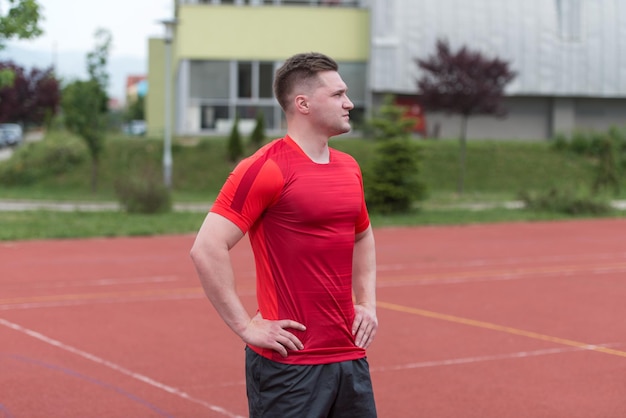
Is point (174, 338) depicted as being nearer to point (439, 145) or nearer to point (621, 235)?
point (621, 235)

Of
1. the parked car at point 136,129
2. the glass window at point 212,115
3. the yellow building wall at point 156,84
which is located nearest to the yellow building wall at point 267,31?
the glass window at point 212,115

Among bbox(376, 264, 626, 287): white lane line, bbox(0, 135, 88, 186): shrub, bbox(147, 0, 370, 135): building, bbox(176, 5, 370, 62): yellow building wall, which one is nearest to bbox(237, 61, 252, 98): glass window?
bbox(147, 0, 370, 135): building

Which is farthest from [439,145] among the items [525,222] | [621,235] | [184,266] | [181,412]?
[181,412]

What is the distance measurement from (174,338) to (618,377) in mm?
4026

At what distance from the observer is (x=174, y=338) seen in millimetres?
9477

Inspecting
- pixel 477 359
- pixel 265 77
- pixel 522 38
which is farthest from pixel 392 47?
pixel 477 359

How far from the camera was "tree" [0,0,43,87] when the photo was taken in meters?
19.5

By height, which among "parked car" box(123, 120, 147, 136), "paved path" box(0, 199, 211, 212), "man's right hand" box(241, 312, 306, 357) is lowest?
"paved path" box(0, 199, 211, 212)

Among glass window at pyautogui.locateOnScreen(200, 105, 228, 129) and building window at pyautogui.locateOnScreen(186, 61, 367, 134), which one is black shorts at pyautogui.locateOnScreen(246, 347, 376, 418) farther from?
glass window at pyautogui.locateOnScreen(200, 105, 228, 129)

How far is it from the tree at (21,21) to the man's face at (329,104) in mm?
16828

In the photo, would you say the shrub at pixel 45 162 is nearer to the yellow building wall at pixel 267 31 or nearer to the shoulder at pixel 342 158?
the yellow building wall at pixel 267 31

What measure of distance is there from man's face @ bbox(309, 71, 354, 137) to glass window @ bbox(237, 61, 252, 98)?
39.7 meters

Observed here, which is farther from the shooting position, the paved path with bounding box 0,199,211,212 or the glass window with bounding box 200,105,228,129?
the glass window with bounding box 200,105,228,129

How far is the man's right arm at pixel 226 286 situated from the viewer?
370 cm
